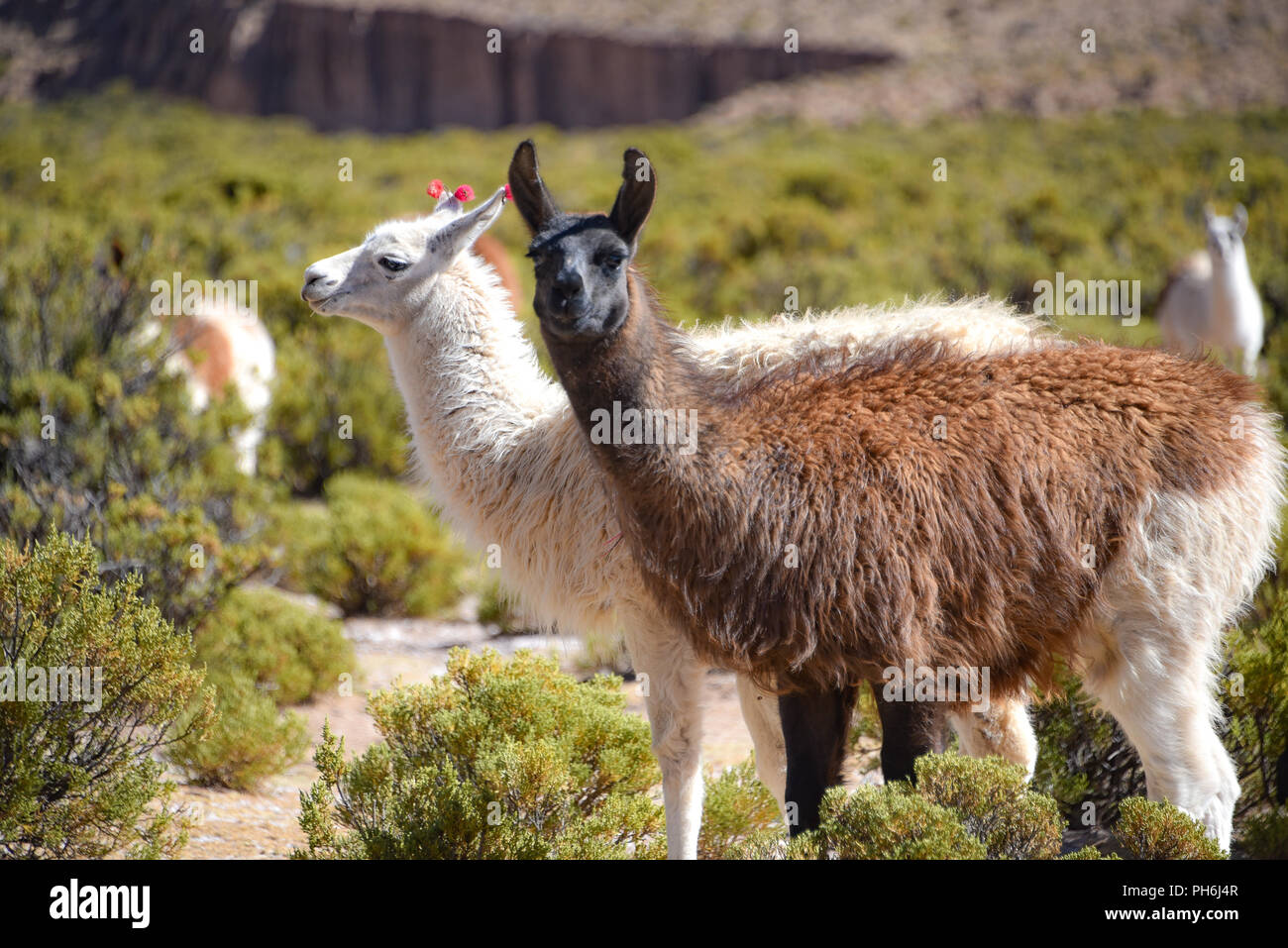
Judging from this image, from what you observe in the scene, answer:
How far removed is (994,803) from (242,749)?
2.84 m

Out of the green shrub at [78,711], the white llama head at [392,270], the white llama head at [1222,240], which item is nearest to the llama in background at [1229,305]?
the white llama head at [1222,240]

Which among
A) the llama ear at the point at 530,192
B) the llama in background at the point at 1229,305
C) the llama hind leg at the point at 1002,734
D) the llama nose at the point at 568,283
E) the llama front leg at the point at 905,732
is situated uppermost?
the llama in background at the point at 1229,305

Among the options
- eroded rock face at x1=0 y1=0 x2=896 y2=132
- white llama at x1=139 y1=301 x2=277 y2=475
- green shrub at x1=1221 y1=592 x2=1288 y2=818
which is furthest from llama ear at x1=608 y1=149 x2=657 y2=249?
eroded rock face at x1=0 y1=0 x2=896 y2=132

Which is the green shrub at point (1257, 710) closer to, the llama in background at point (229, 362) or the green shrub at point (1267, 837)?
the green shrub at point (1267, 837)

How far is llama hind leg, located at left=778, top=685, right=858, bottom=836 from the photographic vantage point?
335 centimetres

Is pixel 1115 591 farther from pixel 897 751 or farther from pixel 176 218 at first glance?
pixel 176 218

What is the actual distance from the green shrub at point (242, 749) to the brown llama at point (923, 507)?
7.16ft

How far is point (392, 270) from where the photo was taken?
395 cm

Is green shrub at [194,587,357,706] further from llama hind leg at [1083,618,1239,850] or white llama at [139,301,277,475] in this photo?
llama hind leg at [1083,618,1239,850]

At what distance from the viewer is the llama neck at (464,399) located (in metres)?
3.93

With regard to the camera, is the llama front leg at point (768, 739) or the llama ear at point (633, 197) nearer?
the llama ear at point (633, 197)

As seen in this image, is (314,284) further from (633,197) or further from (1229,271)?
(1229,271)

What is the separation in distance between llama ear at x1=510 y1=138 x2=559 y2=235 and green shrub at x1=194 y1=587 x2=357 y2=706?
10.5 feet

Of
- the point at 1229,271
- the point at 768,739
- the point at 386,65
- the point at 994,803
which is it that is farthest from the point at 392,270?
the point at 386,65
